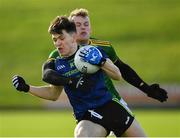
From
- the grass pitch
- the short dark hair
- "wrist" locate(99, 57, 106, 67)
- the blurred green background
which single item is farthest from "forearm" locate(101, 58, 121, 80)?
the blurred green background

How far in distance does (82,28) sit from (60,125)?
1116cm

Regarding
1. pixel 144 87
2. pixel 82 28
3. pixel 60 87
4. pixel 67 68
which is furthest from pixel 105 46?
pixel 67 68

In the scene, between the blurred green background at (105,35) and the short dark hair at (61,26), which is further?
the blurred green background at (105,35)

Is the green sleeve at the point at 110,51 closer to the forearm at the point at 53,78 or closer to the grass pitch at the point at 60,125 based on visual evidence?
the forearm at the point at 53,78

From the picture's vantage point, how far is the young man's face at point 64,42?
8500mm

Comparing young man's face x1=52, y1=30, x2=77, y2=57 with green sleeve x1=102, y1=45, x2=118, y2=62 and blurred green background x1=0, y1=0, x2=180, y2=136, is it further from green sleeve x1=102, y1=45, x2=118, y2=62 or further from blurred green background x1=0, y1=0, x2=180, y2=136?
blurred green background x1=0, y1=0, x2=180, y2=136

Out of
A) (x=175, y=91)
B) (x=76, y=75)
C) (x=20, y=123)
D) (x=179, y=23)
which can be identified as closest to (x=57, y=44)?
(x=76, y=75)

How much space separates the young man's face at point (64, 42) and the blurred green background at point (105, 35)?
819 inches

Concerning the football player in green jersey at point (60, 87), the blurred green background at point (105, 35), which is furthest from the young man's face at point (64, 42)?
the blurred green background at point (105, 35)

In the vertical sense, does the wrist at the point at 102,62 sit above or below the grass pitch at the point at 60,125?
above

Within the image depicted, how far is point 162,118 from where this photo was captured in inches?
876

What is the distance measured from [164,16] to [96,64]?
3412cm

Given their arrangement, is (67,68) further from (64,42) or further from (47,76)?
(64,42)

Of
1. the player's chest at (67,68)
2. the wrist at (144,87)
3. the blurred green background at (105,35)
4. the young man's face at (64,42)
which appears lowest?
the blurred green background at (105,35)
